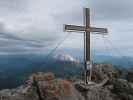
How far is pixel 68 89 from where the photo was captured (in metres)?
25.5

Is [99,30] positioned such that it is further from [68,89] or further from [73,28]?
[68,89]

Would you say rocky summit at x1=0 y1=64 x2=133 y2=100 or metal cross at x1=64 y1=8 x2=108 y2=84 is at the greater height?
metal cross at x1=64 y1=8 x2=108 y2=84

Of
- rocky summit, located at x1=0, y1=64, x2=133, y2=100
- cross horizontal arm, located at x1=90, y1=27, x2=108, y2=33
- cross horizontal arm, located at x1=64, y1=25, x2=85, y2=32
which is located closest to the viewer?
rocky summit, located at x1=0, y1=64, x2=133, y2=100

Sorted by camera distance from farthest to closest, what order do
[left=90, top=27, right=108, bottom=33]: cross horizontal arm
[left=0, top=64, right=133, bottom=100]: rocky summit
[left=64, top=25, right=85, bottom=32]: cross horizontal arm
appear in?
[left=90, top=27, right=108, bottom=33]: cross horizontal arm, [left=64, top=25, right=85, bottom=32]: cross horizontal arm, [left=0, top=64, right=133, bottom=100]: rocky summit

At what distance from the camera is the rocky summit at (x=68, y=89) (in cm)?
2469

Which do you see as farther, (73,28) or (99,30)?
(99,30)

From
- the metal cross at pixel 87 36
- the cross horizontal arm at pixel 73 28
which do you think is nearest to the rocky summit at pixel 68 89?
the metal cross at pixel 87 36

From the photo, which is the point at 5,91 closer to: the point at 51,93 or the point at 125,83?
the point at 51,93

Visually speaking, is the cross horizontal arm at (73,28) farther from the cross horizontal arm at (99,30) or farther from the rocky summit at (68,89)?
the rocky summit at (68,89)

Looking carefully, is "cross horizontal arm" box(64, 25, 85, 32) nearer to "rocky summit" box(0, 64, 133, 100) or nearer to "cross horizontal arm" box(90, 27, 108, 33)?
"cross horizontal arm" box(90, 27, 108, 33)

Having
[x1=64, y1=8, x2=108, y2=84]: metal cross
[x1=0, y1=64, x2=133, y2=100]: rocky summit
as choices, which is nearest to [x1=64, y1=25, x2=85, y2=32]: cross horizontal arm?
[x1=64, y1=8, x2=108, y2=84]: metal cross

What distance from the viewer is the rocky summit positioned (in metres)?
24.7

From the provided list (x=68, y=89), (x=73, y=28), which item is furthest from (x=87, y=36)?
(x=68, y=89)

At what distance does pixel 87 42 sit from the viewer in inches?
1128
